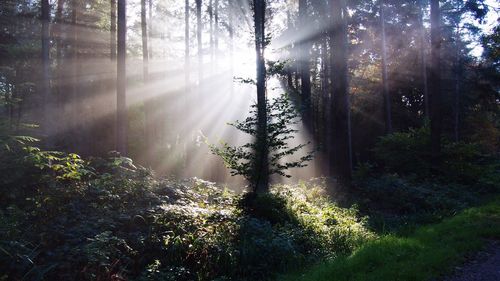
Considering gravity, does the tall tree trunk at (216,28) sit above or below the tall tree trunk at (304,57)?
above

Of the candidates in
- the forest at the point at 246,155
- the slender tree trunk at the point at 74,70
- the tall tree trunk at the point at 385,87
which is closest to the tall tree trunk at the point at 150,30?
the forest at the point at 246,155

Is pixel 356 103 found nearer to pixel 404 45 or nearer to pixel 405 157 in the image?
pixel 404 45

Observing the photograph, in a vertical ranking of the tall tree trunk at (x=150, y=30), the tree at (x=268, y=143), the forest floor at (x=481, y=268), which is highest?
the tall tree trunk at (x=150, y=30)

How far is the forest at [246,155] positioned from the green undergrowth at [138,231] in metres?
0.03

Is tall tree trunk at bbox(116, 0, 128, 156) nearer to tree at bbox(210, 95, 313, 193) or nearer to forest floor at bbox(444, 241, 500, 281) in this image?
tree at bbox(210, 95, 313, 193)

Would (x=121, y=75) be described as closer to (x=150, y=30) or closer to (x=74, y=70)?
(x=74, y=70)

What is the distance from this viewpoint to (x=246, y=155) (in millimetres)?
9688

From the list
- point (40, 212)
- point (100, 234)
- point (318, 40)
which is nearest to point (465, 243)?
point (100, 234)

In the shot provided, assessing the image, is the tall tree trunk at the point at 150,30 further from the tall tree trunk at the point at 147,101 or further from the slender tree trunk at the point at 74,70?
the slender tree trunk at the point at 74,70

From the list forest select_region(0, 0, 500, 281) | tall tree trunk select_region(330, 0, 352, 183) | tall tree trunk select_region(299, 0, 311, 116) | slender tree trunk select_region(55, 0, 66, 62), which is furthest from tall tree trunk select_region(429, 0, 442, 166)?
slender tree trunk select_region(55, 0, 66, 62)

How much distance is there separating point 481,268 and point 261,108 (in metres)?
6.08

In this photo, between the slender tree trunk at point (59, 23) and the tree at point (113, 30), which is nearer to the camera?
the tree at point (113, 30)

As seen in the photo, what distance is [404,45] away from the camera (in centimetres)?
2866

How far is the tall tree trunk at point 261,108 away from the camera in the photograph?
931cm
